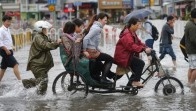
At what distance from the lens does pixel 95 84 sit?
11.1 meters

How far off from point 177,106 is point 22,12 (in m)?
74.3

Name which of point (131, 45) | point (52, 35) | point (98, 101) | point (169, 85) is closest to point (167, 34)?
point (169, 85)

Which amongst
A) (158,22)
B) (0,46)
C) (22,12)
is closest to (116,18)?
(22,12)

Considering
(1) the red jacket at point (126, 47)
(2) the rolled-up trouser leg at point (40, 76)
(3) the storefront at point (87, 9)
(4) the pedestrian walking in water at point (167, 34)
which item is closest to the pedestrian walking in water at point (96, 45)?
(1) the red jacket at point (126, 47)

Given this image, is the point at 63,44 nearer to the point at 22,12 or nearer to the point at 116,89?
the point at 116,89

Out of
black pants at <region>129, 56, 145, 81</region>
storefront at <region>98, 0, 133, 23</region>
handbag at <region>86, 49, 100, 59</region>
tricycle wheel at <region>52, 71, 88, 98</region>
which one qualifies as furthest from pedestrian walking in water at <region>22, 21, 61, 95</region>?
storefront at <region>98, 0, 133, 23</region>

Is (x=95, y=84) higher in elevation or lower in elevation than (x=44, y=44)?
lower

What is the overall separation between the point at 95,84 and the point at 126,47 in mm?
895

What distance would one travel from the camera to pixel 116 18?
8556cm

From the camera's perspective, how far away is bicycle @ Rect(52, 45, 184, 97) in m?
11.1

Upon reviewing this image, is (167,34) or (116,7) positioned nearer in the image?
(167,34)

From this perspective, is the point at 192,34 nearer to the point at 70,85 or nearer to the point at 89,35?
the point at 89,35

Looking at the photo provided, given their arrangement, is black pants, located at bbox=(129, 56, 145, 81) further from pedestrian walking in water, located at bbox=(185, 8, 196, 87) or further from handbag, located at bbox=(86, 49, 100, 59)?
pedestrian walking in water, located at bbox=(185, 8, 196, 87)

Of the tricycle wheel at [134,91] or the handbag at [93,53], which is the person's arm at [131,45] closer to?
the handbag at [93,53]
